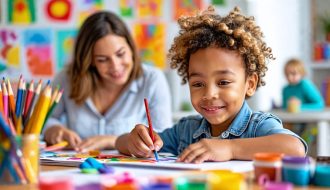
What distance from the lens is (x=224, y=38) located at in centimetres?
137

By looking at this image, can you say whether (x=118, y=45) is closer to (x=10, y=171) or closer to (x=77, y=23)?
(x=10, y=171)

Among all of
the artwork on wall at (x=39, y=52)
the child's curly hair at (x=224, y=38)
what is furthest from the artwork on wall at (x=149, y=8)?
the child's curly hair at (x=224, y=38)

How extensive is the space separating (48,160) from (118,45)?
0.94 meters

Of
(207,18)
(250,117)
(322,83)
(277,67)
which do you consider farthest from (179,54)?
(322,83)

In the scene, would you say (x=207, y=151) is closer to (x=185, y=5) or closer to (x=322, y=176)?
(x=322, y=176)

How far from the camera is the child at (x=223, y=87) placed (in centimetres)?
121

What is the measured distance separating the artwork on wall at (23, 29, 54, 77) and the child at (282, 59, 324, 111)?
66.6 inches

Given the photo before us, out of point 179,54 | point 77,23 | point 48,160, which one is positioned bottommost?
point 48,160

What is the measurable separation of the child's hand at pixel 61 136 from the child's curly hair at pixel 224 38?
476 mm

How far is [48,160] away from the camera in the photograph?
4.17ft

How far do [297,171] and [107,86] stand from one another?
1.44 m

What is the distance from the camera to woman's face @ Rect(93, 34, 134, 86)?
2.11 m

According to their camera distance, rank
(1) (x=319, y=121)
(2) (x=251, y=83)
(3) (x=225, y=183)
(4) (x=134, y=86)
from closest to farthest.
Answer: (3) (x=225, y=183)
(2) (x=251, y=83)
(4) (x=134, y=86)
(1) (x=319, y=121)

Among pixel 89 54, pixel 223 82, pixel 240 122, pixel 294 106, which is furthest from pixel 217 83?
pixel 294 106
